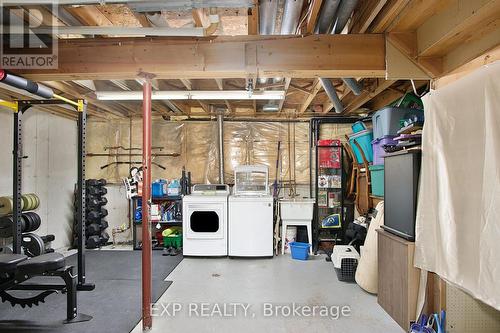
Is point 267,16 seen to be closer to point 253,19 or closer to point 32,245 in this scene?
point 253,19

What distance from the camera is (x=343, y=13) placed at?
7.00ft

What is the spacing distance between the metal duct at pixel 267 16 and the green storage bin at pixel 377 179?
243 centimetres

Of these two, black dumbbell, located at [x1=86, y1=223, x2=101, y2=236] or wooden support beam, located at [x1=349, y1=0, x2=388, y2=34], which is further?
black dumbbell, located at [x1=86, y1=223, x2=101, y2=236]

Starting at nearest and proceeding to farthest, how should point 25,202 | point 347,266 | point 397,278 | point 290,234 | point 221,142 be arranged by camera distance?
1. point 397,278
2. point 347,266
3. point 25,202
4. point 290,234
5. point 221,142

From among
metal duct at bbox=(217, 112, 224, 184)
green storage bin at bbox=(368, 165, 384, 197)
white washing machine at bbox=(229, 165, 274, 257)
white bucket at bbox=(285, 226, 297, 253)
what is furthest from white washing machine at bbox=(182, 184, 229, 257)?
green storage bin at bbox=(368, 165, 384, 197)

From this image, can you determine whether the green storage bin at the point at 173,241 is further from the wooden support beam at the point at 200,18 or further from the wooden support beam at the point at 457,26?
the wooden support beam at the point at 457,26

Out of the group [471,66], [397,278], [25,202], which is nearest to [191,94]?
[25,202]

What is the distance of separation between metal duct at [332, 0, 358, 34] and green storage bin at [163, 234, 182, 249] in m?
3.96

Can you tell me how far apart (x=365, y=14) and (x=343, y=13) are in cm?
22

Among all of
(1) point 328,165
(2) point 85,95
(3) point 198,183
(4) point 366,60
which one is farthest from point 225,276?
(2) point 85,95

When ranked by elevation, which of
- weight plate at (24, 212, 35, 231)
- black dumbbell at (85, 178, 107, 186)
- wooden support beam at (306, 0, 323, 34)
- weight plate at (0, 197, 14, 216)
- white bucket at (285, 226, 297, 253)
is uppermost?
wooden support beam at (306, 0, 323, 34)

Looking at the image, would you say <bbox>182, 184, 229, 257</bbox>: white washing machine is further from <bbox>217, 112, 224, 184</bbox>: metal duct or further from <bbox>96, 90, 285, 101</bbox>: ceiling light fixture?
<bbox>96, 90, 285, 101</bbox>: ceiling light fixture

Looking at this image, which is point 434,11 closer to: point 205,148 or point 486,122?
point 486,122

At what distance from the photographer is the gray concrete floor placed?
2533mm
